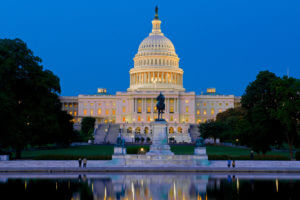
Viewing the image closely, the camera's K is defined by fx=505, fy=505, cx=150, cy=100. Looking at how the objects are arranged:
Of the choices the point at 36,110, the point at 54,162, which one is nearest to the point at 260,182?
the point at 54,162

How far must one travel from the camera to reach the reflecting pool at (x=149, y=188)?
2280 centimetres

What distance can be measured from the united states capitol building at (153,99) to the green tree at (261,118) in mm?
96072

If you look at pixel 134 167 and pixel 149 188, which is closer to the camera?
pixel 149 188

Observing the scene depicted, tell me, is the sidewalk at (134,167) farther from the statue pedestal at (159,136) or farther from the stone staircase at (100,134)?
the stone staircase at (100,134)

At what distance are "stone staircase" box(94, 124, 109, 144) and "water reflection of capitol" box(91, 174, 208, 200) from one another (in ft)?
258

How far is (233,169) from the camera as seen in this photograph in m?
37.4

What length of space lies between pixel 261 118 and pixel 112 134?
238 ft

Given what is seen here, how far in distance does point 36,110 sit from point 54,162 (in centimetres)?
978

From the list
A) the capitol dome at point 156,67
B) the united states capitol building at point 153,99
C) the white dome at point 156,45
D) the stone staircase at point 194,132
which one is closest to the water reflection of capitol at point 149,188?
the stone staircase at point 194,132

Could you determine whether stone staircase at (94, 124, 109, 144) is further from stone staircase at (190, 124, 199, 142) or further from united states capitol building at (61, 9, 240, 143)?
united states capitol building at (61, 9, 240, 143)

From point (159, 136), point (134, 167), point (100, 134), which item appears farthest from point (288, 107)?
point (100, 134)

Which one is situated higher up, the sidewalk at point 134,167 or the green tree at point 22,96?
the green tree at point 22,96

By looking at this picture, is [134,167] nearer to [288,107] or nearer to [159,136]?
[159,136]

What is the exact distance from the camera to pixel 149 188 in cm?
2548
